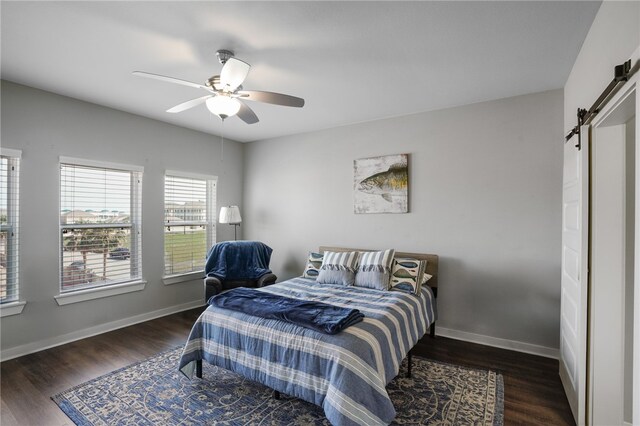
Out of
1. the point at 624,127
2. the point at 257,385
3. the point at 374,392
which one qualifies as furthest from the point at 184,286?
the point at 624,127

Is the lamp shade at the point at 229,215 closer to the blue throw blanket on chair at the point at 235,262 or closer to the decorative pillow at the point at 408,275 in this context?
the blue throw blanket on chair at the point at 235,262

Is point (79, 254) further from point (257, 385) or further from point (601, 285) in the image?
point (601, 285)

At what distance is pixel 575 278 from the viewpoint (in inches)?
88.7

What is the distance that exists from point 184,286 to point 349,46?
3.89 metres

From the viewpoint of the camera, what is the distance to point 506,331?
3365 millimetres

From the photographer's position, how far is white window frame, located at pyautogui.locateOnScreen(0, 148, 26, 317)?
3.04 meters

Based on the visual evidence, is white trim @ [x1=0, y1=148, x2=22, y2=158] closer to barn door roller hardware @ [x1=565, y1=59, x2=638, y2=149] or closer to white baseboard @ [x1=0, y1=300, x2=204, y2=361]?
white baseboard @ [x1=0, y1=300, x2=204, y2=361]

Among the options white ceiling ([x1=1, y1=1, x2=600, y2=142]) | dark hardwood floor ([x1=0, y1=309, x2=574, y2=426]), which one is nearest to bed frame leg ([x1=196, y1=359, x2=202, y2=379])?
dark hardwood floor ([x1=0, y1=309, x2=574, y2=426])

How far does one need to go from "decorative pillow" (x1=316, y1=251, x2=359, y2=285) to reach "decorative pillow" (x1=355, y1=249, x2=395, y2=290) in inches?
3.6

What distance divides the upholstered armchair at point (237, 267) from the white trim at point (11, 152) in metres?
2.17

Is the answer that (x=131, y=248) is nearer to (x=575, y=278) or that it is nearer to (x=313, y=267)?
(x=313, y=267)

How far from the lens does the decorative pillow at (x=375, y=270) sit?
341cm

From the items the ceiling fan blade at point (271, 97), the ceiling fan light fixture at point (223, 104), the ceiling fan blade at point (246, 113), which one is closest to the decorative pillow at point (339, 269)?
the ceiling fan blade at point (246, 113)

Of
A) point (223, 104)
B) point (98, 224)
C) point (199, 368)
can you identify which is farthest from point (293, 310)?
point (98, 224)
